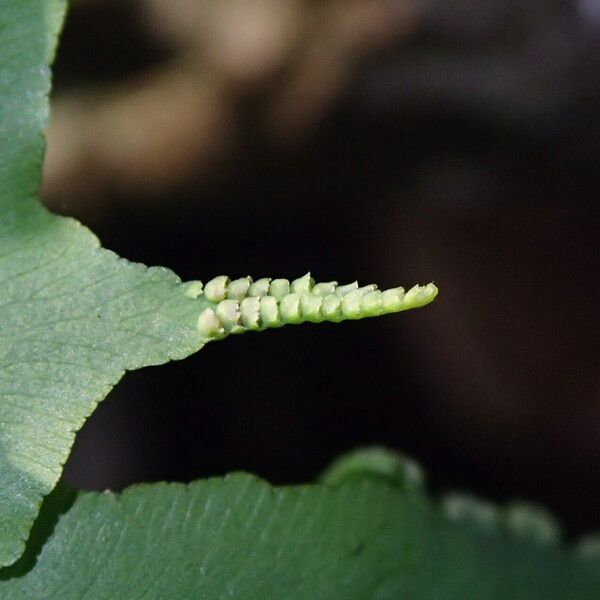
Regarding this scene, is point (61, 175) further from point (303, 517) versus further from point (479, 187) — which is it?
point (303, 517)

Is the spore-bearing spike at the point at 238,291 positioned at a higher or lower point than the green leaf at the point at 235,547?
higher

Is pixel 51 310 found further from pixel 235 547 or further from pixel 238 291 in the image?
pixel 235 547

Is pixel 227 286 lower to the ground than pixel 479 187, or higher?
higher

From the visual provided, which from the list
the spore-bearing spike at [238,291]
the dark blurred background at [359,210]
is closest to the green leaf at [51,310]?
the spore-bearing spike at [238,291]

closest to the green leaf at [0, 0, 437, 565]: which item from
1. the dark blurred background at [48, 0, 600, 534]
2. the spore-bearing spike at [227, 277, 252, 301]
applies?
the spore-bearing spike at [227, 277, 252, 301]

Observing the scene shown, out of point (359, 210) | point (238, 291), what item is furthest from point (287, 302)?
point (359, 210)

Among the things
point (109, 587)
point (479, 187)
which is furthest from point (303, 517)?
point (479, 187)

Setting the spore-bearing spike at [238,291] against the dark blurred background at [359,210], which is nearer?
the spore-bearing spike at [238,291]

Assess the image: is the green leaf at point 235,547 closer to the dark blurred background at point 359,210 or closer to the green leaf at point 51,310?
the green leaf at point 51,310
